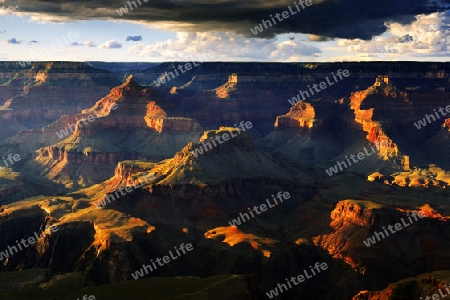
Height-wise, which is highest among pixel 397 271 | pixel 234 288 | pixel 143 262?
pixel 234 288

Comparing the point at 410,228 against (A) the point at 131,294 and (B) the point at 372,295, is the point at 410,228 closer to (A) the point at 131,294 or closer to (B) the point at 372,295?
(B) the point at 372,295

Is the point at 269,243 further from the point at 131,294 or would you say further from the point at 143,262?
the point at 131,294

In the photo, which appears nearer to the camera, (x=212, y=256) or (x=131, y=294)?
(x=131, y=294)

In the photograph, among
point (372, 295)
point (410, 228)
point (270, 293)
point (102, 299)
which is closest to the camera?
point (102, 299)

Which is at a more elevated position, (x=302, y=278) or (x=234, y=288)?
(x=234, y=288)

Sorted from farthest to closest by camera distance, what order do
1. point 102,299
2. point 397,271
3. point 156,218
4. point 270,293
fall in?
point 156,218 < point 397,271 < point 270,293 < point 102,299

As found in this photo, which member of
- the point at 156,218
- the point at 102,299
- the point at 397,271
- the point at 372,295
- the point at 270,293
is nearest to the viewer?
the point at 102,299

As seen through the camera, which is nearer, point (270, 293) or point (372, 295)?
point (372, 295)

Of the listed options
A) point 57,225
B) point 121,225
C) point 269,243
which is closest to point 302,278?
point 269,243

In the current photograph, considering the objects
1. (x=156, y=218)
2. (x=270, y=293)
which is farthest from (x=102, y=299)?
(x=156, y=218)
